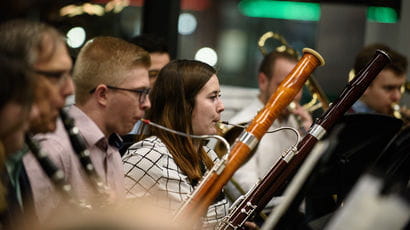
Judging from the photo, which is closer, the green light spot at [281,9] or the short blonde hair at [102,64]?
the short blonde hair at [102,64]

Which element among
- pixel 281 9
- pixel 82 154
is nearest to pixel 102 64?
pixel 82 154

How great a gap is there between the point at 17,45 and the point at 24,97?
0.65ft

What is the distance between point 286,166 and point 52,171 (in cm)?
101

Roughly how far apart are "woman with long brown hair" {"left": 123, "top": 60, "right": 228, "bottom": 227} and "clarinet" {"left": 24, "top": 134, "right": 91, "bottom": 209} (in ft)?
2.53

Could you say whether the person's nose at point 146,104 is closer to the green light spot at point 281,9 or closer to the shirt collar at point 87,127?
the shirt collar at point 87,127

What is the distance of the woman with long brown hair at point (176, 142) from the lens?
297cm

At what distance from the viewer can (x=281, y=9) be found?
21.8 feet

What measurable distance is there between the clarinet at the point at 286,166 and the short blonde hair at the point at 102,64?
615mm

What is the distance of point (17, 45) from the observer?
197 cm

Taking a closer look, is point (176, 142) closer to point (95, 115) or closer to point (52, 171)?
point (95, 115)

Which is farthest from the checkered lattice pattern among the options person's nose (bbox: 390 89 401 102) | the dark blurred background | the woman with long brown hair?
person's nose (bbox: 390 89 401 102)

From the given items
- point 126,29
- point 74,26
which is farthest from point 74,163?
point 126,29

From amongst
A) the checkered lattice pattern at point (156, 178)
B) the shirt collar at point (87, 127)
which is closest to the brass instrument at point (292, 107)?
the checkered lattice pattern at point (156, 178)

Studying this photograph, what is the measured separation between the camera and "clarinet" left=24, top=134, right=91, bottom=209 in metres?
2.15
